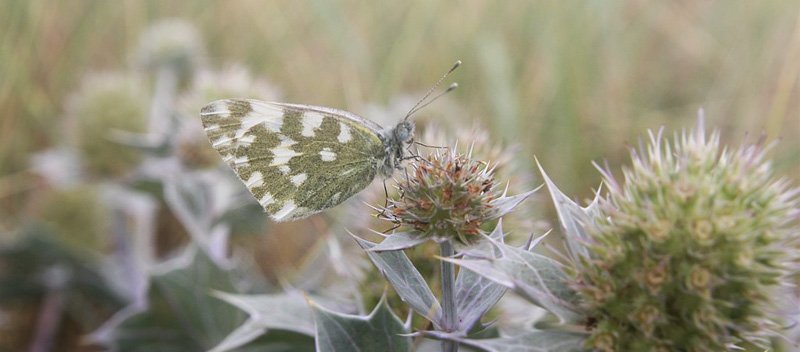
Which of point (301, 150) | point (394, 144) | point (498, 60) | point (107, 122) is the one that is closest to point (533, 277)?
point (394, 144)

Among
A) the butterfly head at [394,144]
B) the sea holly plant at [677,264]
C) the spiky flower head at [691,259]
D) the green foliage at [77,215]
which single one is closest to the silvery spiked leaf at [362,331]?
the sea holly plant at [677,264]

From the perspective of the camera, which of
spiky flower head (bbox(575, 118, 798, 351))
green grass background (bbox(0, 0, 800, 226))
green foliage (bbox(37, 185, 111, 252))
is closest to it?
spiky flower head (bbox(575, 118, 798, 351))

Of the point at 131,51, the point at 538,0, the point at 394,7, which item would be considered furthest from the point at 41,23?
the point at 538,0

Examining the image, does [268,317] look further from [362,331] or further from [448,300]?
[448,300]

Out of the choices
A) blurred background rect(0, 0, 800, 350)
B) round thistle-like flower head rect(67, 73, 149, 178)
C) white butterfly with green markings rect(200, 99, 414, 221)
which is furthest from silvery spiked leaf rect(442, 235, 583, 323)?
round thistle-like flower head rect(67, 73, 149, 178)

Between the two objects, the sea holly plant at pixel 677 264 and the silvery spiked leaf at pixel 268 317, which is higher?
the sea holly plant at pixel 677 264

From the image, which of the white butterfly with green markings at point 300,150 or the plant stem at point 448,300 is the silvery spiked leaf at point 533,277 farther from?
the white butterfly with green markings at point 300,150

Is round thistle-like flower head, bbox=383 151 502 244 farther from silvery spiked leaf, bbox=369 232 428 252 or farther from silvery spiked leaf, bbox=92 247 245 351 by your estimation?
silvery spiked leaf, bbox=92 247 245 351
